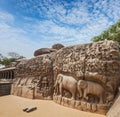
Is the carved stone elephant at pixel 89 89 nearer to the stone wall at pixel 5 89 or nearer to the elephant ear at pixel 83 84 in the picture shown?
the elephant ear at pixel 83 84

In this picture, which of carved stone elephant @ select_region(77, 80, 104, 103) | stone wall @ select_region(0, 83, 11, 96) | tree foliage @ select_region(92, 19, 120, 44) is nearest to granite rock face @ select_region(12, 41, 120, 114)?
carved stone elephant @ select_region(77, 80, 104, 103)

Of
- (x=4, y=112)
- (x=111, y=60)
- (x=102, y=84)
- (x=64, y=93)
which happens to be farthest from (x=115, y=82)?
(x=4, y=112)

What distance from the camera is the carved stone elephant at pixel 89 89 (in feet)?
19.9

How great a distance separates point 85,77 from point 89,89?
21.3 inches

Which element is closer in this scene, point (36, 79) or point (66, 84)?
point (66, 84)

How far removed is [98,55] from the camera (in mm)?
6270

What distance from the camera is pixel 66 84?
7141mm

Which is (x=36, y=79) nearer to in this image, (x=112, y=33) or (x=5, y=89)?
(x=5, y=89)

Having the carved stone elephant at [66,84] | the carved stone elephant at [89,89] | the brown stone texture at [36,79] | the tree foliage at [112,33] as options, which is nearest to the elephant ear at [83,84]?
the carved stone elephant at [89,89]

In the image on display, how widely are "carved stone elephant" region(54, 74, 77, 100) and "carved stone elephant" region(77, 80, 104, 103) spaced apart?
11.4 inches

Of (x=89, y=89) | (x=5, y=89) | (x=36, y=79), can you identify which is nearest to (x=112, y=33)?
(x=36, y=79)

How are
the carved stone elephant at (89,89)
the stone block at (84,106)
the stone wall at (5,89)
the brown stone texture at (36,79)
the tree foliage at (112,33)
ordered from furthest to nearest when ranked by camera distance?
the tree foliage at (112,33) < the stone wall at (5,89) < the brown stone texture at (36,79) < the stone block at (84,106) < the carved stone elephant at (89,89)

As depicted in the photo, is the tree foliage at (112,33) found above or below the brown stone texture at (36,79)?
above

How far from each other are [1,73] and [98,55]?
38.7 feet
